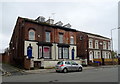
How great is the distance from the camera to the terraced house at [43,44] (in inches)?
1009

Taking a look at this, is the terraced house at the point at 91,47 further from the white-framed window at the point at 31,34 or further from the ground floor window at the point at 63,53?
the white-framed window at the point at 31,34

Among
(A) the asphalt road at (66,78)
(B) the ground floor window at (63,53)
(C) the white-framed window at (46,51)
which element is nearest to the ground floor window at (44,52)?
(C) the white-framed window at (46,51)

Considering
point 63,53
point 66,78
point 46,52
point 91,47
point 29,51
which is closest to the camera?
point 66,78

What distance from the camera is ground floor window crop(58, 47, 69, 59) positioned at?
2997 cm

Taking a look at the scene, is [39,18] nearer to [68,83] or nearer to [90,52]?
[90,52]

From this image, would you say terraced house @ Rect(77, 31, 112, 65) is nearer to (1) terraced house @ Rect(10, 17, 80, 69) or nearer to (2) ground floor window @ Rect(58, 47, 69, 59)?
(1) terraced house @ Rect(10, 17, 80, 69)

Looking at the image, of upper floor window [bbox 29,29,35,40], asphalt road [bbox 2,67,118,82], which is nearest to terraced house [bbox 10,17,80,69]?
upper floor window [bbox 29,29,35,40]

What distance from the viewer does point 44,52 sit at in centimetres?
2773

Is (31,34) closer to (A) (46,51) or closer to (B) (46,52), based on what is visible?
(A) (46,51)

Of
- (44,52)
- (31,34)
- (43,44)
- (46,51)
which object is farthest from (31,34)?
(46,51)

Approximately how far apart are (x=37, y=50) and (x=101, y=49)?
21.2m

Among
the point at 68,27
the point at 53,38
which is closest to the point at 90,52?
the point at 68,27

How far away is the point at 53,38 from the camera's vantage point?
95.9ft

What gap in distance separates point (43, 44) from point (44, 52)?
1.51 metres
